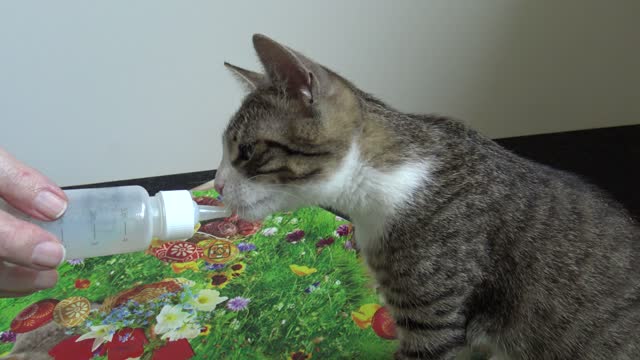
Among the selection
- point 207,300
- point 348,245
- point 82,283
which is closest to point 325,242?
point 348,245

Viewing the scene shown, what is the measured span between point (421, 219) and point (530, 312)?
212 mm

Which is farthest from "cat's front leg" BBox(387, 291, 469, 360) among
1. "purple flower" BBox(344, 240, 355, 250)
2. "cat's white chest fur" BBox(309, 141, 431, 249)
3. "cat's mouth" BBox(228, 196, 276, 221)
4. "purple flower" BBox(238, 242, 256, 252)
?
"purple flower" BBox(238, 242, 256, 252)

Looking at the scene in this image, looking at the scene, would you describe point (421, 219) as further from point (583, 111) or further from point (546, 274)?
point (583, 111)

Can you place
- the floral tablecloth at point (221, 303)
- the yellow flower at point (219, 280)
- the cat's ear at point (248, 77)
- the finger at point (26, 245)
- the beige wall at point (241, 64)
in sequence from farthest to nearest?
the beige wall at point (241, 64)
the yellow flower at point (219, 280)
the floral tablecloth at point (221, 303)
the cat's ear at point (248, 77)
the finger at point (26, 245)

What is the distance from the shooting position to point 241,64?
1690mm

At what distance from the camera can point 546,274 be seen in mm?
820

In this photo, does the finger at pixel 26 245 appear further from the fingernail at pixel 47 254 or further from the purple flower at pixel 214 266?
the purple flower at pixel 214 266

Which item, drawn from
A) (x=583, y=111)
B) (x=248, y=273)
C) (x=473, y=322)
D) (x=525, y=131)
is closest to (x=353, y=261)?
(x=248, y=273)

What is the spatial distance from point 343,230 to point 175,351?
0.46 metres

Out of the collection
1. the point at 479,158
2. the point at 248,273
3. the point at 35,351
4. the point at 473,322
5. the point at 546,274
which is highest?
the point at 479,158

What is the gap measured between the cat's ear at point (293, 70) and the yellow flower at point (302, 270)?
1.59 feet

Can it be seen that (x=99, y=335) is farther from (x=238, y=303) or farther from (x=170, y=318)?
(x=238, y=303)

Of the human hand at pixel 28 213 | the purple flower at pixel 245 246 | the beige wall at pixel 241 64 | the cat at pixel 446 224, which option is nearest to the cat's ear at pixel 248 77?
the cat at pixel 446 224

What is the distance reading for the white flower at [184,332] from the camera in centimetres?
102
